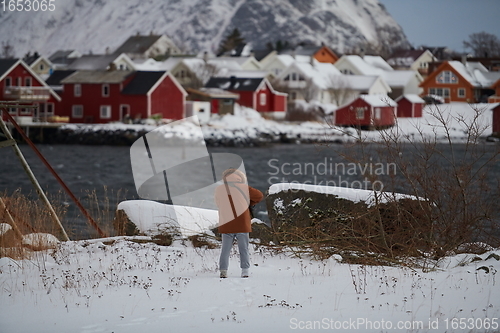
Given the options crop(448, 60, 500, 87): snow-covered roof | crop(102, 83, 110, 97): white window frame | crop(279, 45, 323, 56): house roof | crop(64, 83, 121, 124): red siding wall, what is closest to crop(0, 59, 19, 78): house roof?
crop(64, 83, 121, 124): red siding wall

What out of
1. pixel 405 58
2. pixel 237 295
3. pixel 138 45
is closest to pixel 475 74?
pixel 405 58

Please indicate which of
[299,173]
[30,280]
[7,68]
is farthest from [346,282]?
[7,68]

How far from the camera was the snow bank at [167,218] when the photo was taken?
1023 centimetres

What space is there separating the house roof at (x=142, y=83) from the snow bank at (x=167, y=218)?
158ft

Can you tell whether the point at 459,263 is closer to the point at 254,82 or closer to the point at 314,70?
the point at 254,82

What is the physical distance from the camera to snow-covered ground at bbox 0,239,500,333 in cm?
606

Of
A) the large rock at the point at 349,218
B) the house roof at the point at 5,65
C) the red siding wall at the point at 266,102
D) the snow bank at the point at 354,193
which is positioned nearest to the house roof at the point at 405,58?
the red siding wall at the point at 266,102

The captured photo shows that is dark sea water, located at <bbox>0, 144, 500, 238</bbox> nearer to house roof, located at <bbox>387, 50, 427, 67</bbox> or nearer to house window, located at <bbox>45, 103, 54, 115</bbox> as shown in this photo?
house window, located at <bbox>45, 103, 54, 115</bbox>

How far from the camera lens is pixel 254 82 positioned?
64.5 meters

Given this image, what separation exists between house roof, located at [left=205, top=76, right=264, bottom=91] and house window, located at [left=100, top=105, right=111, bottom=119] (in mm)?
11739

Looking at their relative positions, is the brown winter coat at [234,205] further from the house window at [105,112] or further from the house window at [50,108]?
the house window at [50,108]

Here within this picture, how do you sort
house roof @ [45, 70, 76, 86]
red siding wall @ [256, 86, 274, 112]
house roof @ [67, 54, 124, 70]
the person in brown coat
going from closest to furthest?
the person in brown coat, red siding wall @ [256, 86, 274, 112], house roof @ [45, 70, 76, 86], house roof @ [67, 54, 124, 70]

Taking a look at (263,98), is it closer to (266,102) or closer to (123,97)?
(266,102)

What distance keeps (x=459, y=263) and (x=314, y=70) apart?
68.0m
